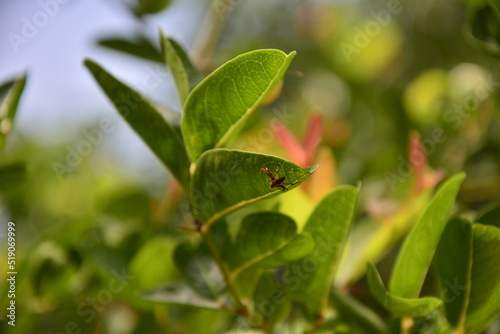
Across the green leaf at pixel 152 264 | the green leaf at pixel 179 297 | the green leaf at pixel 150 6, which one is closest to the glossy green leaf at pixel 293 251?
the green leaf at pixel 179 297

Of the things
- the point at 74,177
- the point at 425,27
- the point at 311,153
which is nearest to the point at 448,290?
the point at 311,153

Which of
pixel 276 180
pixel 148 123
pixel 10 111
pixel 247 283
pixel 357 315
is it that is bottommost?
pixel 357 315

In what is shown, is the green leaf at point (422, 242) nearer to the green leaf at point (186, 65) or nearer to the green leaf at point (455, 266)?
the green leaf at point (455, 266)

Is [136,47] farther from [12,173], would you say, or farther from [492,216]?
[492,216]

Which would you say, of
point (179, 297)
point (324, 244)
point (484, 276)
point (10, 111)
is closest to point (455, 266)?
point (484, 276)

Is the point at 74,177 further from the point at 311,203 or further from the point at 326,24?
the point at 311,203

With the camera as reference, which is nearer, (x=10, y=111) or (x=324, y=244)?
(x=324, y=244)
